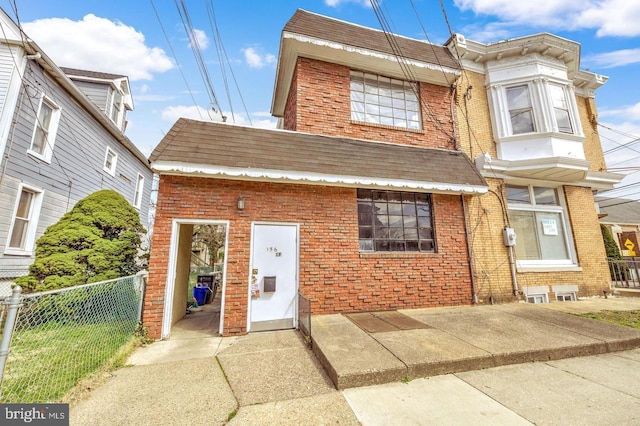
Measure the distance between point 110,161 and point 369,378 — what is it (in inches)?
556

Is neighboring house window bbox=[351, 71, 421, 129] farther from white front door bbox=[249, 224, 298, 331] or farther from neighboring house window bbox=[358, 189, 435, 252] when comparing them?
white front door bbox=[249, 224, 298, 331]

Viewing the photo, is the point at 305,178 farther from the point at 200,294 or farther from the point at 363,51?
the point at 200,294

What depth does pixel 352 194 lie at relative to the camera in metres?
6.39

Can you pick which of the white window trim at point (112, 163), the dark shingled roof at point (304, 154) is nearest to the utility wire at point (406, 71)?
the dark shingled roof at point (304, 154)

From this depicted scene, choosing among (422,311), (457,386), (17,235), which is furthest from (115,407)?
(17,235)

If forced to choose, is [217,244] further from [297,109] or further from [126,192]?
[297,109]

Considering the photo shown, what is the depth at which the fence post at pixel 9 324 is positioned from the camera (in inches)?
85.8

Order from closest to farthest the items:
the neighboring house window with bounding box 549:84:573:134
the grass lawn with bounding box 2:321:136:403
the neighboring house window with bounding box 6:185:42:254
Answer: the grass lawn with bounding box 2:321:136:403, the neighboring house window with bounding box 6:185:42:254, the neighboring house window with bounding box 549:84:573:134

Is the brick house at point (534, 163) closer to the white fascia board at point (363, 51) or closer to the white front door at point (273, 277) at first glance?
the white fascia board at point (363, 51)

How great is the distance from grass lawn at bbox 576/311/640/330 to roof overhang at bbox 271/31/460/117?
7.34 m

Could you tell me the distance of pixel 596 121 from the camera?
9.74 m

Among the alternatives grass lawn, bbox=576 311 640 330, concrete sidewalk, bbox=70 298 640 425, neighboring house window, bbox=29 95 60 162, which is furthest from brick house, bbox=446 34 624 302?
neighboring house window, bbox=29 95 60 162

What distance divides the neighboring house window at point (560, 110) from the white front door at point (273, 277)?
31.0ft

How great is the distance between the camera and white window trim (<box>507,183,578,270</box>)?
7.84m
